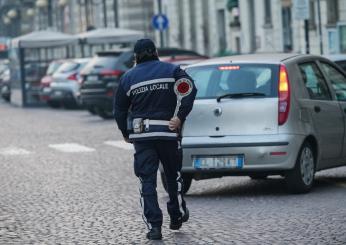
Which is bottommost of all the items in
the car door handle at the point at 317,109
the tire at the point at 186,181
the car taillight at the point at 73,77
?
the car taillight at the point at 73,77

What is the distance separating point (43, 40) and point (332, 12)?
9.93 meters

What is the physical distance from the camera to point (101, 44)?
49.9 m

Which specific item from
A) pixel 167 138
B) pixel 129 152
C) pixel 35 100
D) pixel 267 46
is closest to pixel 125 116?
pixel 167 138

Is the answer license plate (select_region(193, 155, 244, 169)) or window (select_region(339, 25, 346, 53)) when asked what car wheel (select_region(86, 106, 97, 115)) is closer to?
window (select_region(339, 25, 346, 53))

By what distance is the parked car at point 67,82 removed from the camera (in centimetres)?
4256

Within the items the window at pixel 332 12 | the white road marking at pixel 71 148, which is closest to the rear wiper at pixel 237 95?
the white road marking at pixel 71 148

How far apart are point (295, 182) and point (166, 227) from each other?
2.57 m

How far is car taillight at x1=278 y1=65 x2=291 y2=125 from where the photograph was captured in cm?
1419

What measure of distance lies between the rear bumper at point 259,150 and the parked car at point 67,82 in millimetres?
27868

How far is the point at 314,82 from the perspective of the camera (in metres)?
15.0

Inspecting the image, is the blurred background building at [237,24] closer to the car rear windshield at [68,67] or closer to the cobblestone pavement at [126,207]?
the car rear windshield at [68,67]

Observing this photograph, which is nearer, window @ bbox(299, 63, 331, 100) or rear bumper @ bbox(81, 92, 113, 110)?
window @ bbox(299, 63, 331, 100)

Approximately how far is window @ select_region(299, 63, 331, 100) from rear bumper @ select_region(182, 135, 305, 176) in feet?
2.54

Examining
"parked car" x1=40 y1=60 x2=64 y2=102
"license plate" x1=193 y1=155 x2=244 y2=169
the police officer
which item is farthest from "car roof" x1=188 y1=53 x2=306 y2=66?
"parked car" x1=40 y1=60 x2=64 y2=102
